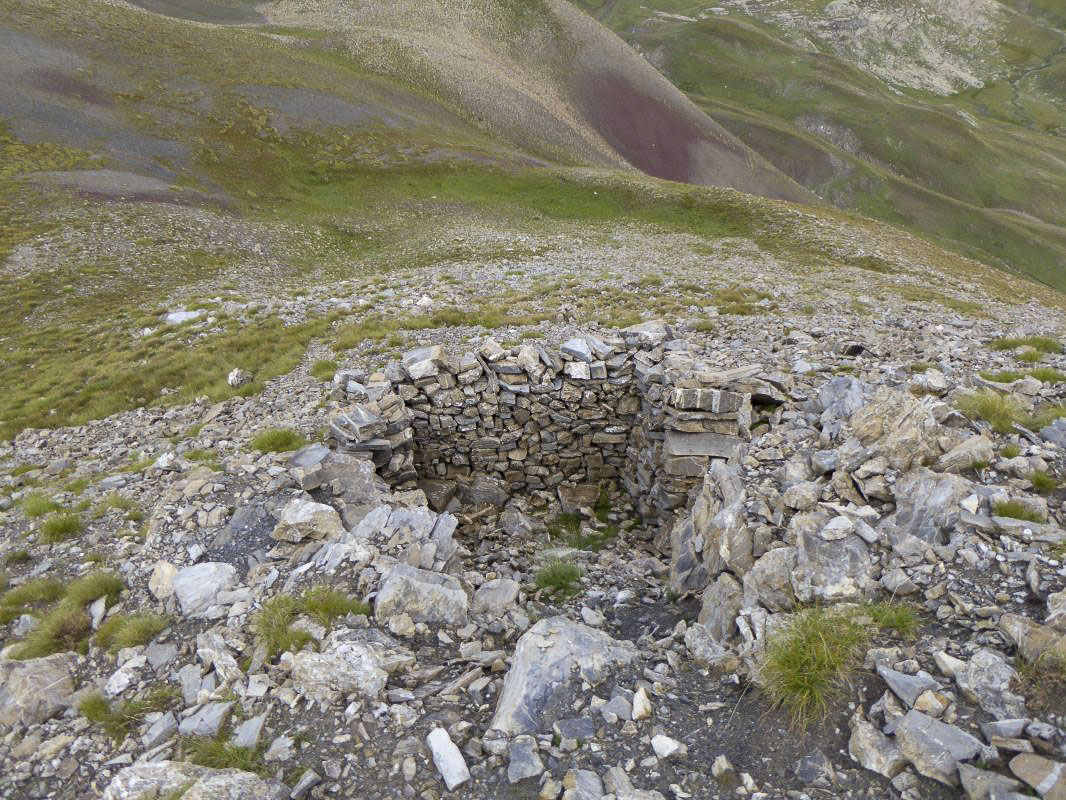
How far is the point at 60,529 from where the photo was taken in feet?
37.3

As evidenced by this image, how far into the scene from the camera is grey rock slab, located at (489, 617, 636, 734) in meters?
6.56

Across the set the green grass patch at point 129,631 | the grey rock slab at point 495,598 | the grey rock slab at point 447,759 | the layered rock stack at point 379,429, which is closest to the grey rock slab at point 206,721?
the green grass patch at point 129,631

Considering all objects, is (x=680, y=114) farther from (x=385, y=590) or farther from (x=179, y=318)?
(x=385, y=590)

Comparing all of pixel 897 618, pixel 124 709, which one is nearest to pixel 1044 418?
pixel 897 618

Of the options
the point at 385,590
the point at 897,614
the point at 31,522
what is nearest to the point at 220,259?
the point at 31,522

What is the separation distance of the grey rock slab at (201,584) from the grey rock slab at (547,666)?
517 centimetres

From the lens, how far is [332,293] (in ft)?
93.3

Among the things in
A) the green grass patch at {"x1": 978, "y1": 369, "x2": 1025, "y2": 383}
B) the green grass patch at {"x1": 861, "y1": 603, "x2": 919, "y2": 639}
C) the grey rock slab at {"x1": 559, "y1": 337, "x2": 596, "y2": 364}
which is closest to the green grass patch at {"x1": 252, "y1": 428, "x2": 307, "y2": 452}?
the grey rock slab at {"x1": 559, "y1": 337, "x2": 596, "y2": 364}

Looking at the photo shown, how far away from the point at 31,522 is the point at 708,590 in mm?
14369

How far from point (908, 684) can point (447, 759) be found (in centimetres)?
496

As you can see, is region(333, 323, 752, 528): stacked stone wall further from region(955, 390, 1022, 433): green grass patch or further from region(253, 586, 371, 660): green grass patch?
region(253, 586, 371, 660): green grass patch

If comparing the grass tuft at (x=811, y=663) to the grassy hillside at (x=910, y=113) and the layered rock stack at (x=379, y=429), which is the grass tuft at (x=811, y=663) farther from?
the grassy hillside at (x=910, y=113)

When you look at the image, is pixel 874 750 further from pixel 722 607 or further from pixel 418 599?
pixel 418 599

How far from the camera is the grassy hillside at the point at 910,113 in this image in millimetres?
104000
